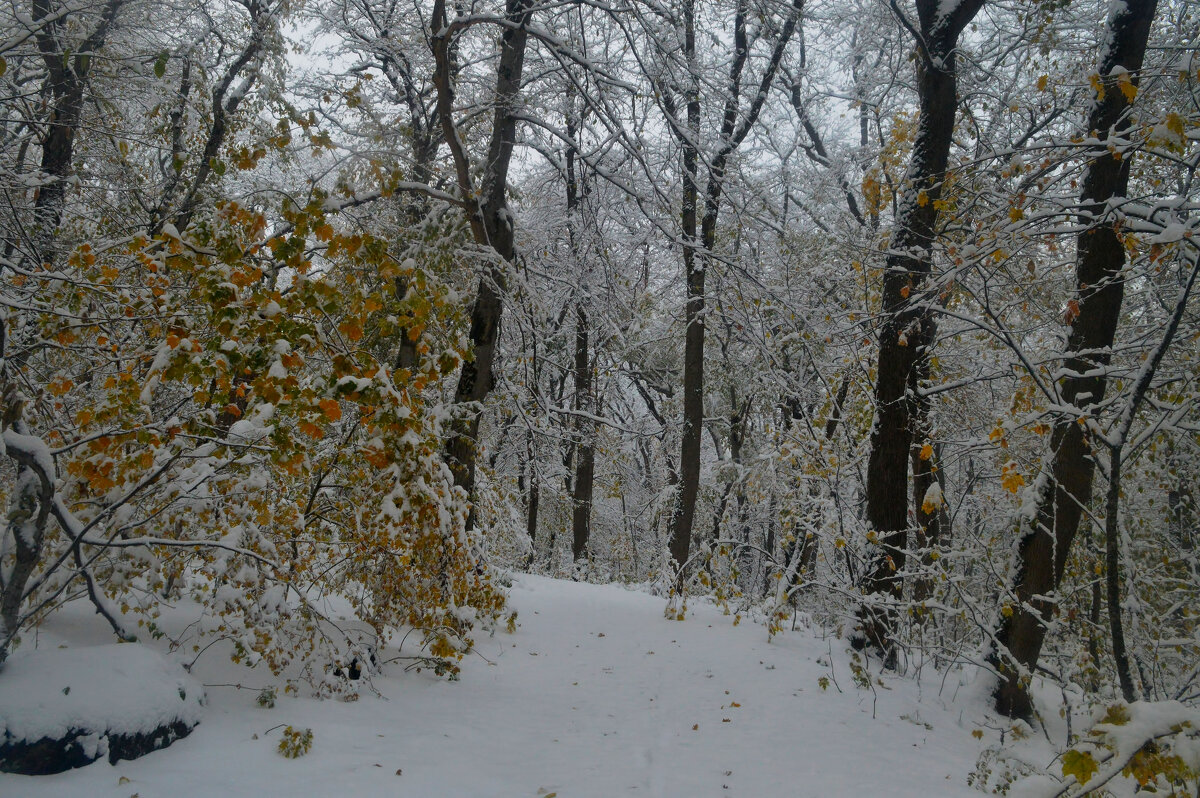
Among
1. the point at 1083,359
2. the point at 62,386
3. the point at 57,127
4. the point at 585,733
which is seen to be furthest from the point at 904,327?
the point at 57,127

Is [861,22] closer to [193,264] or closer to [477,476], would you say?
[477,476]

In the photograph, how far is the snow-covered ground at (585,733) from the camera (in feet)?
10.4

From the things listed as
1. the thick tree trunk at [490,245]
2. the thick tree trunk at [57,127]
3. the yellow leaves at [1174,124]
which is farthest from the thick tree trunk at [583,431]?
the yellow leaves at [1174,124]

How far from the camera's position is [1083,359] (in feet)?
15.8

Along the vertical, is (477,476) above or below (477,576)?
above

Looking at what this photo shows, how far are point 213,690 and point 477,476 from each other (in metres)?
3.90

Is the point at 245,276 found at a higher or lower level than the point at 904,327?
lower

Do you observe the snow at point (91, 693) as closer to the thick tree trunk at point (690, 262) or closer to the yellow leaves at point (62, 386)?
the yellow leaves at point (62, 386)

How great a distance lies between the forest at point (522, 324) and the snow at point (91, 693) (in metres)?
0.23

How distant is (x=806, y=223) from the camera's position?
1340 centimetres

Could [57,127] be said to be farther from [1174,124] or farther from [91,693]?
[1174,124]

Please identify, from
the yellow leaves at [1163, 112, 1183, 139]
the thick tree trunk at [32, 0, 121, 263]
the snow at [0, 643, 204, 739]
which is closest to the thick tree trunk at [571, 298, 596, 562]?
the thick tree trunk at [32, 0, 121, 263]

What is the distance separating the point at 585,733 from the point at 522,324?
13.4 feet

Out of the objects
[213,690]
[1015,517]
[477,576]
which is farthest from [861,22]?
[213,690]
